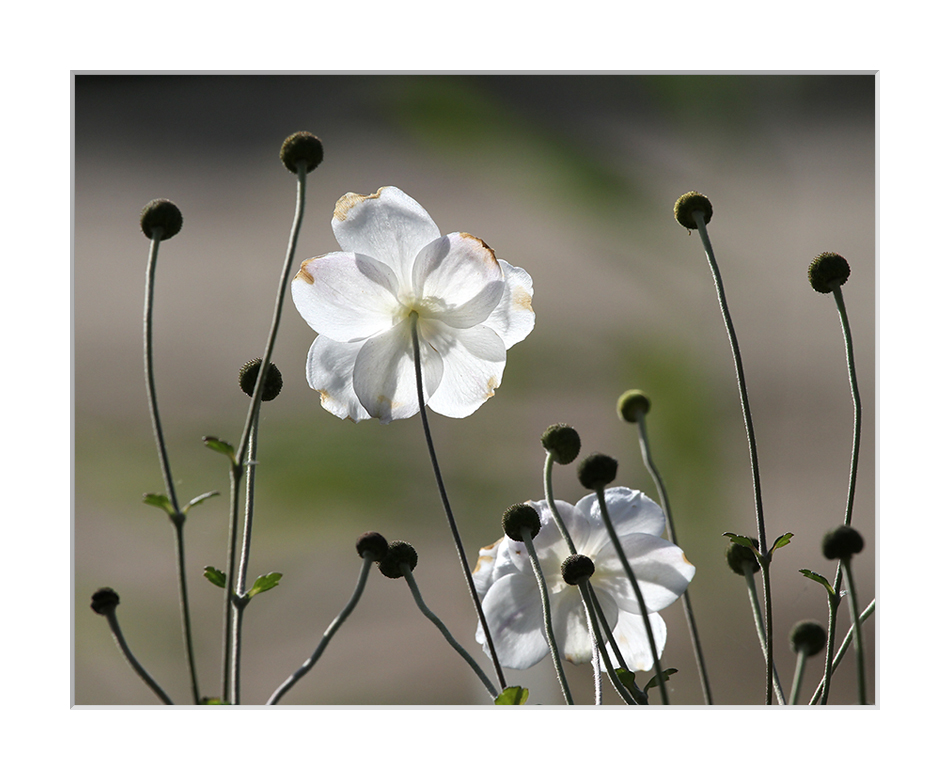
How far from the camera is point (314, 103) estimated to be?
87cm

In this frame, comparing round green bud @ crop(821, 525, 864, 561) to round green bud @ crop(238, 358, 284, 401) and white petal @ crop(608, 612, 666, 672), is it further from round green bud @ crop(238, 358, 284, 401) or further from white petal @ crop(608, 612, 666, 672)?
round green bud @ crop(238, 358, 284, 401)

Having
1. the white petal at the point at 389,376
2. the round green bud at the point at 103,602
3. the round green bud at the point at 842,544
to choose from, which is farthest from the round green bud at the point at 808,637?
the round green bud at the point at 103,602

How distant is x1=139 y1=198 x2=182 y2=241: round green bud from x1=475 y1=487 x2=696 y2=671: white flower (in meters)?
0.26

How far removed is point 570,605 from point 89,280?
0.56 metres

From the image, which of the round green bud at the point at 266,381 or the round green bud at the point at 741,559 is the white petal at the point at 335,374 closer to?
the round green bud at the point at 266,381

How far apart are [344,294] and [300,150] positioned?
90 mm

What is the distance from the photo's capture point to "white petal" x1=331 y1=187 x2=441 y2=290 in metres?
0.52

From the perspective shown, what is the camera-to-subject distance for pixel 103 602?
1.48 feet

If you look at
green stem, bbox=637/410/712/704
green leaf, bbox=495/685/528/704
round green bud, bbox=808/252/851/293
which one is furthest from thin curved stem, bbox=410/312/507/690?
round green bud, bbox=808/252/851/293

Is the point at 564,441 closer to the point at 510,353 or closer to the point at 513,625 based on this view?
the point at 513,625
